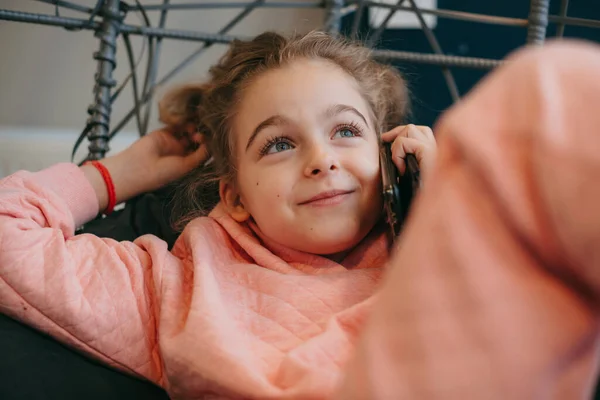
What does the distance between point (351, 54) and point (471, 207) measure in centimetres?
61

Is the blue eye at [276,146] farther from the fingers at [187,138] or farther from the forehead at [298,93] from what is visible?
the fingers at [187,138]

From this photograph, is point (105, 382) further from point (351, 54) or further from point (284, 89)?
point (351, 54)

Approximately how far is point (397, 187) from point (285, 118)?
0.64ft

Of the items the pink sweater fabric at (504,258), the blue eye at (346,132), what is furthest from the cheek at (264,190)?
the pink sweater fabric at (504,258)

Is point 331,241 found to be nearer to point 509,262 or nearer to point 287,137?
point 287,137

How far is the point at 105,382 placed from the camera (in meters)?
0.72

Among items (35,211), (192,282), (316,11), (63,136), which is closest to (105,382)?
(192,282)

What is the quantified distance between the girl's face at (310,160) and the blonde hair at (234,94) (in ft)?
0.15

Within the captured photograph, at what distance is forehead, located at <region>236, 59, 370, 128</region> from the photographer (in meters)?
0.82

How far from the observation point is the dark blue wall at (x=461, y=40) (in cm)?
165

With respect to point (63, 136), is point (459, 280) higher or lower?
higher

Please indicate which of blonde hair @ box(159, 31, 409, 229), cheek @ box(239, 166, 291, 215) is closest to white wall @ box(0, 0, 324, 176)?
blonde hair @ box(159, 31, 409, 229)

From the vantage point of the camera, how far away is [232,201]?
947 mm

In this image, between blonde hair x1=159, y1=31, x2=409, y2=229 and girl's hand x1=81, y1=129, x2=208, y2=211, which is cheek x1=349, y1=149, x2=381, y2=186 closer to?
blonde hair x1=159, y1=31, x2=409, y2=229
